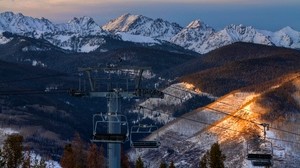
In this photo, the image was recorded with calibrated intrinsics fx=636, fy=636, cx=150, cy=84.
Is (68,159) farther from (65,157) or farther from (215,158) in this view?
(215,158)

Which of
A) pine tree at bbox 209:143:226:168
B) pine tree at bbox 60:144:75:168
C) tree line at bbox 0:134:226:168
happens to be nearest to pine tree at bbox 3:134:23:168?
tree line at bbox 0:134:226:168

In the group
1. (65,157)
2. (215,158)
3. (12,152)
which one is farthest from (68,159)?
(215,158)

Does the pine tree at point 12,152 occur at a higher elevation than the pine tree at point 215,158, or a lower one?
higher

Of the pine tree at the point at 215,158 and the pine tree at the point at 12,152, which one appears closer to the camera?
the pine tree at the point at 12,152

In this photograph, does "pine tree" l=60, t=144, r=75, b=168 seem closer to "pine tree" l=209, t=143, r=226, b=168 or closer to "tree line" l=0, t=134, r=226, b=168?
"tree line" l=0, t=134, r=226, b=168

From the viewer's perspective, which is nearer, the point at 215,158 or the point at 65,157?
the point at 65,157

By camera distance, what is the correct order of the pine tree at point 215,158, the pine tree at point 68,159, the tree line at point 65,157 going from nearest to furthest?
1. the tree line at point 65,157
2. the pine tree at point 68,159
3. the pine tree at point 215,158

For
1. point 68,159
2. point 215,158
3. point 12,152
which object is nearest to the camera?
point 12,152

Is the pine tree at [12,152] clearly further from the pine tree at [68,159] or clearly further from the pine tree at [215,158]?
the pine tree at [215,158]

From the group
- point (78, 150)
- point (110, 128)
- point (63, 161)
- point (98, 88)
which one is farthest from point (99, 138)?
point (78, 150)

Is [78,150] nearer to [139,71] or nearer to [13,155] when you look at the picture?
[13,155]

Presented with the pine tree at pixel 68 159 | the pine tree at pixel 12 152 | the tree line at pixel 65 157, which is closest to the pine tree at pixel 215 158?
the tree line at pixel 65 157
